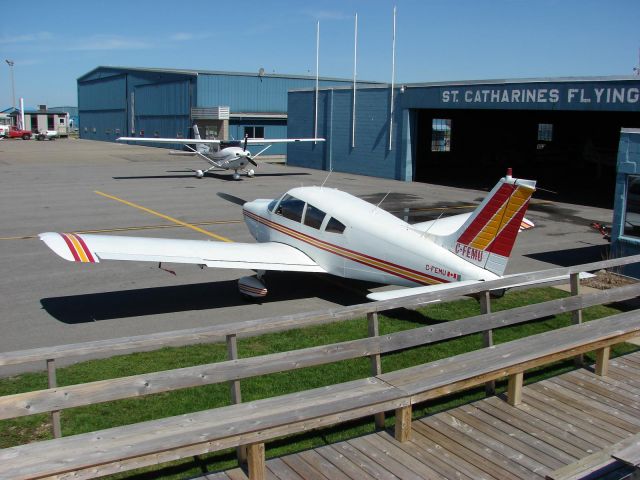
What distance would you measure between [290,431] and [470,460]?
1581 millimetres

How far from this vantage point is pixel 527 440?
17.9 feet

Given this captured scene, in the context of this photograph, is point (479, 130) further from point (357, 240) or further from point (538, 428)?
point (538, 428)

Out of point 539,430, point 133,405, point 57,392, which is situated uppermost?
point 57,392

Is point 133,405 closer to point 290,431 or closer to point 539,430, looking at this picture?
point 290,431

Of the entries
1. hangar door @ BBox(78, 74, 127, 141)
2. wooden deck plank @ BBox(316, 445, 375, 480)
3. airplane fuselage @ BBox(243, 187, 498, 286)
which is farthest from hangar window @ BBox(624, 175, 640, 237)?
hangar door @ BBox(78, 74, 127, 141)

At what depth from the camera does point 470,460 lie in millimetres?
5113

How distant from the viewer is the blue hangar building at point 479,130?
27344mm

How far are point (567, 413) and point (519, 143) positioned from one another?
4400 cm

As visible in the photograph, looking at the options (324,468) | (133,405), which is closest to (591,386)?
(324,468)

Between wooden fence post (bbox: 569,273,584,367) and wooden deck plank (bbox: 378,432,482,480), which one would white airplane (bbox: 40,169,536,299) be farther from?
wooden deck plank (bbox: 378,432,482,480)

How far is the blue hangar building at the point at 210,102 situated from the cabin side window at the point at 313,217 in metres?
41.6

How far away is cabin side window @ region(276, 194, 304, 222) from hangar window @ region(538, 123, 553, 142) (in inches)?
1592

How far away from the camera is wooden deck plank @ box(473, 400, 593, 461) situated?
5311 millimetres

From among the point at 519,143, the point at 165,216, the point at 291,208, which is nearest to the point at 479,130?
the point at 519,143
